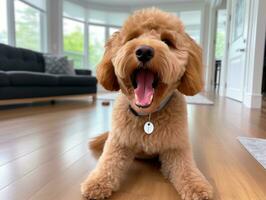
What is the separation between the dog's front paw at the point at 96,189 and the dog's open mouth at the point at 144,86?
11.3 inches

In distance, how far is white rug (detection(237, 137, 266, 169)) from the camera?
1203 mm

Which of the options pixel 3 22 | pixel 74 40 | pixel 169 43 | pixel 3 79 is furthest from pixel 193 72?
pixel 74 40

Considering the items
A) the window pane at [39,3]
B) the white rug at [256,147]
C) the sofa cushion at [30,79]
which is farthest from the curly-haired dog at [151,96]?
the window pane at [39,3]

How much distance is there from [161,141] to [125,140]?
13 centimetres

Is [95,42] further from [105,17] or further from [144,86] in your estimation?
[144,86]

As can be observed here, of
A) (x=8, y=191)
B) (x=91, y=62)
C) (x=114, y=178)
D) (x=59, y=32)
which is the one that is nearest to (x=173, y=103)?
(x=114, y=178)

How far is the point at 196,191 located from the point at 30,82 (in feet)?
9.33

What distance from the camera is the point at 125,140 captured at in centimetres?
91

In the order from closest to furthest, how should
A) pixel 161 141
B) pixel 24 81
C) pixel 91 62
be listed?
pixel 161 141
pixel 24 81
pixel 91 62

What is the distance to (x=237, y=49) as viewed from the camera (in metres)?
4.32

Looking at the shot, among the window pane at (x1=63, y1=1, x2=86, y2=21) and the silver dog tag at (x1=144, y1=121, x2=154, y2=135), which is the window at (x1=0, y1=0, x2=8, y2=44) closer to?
the window pane at (x1=63, y1=1, x2=86, y2=21)

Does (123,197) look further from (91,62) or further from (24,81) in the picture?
(91,62)

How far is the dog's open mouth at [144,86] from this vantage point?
2.65ft

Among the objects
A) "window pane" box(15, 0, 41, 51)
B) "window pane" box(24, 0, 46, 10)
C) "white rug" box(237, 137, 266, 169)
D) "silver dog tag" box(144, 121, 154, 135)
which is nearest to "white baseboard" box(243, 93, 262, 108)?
"white rug" box(237, 137, 266, 169)
